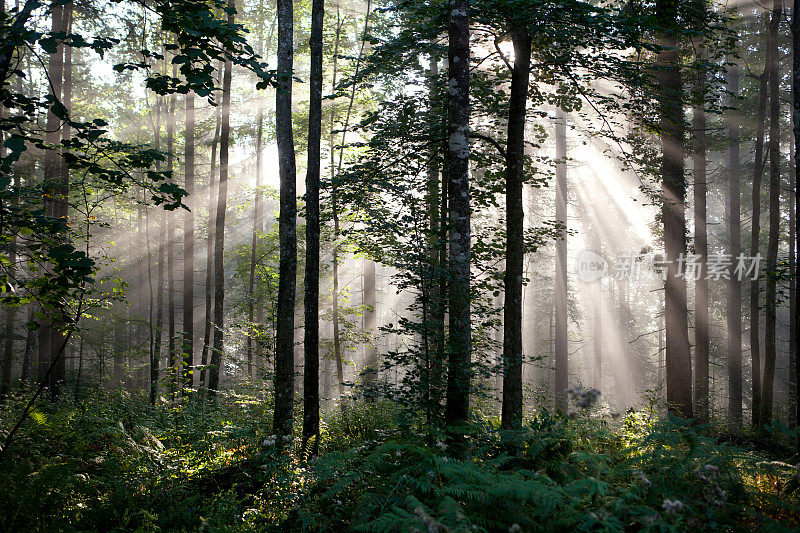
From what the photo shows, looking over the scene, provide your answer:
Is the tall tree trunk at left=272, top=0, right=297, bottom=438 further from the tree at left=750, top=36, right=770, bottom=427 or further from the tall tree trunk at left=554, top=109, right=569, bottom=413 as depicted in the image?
the tree at left=750, top=36, right=770, bottom=427

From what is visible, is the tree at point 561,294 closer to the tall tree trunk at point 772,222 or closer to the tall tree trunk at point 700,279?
the tall tree trunk at point 700,279

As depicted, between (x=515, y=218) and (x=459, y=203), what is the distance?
2361 millimetres

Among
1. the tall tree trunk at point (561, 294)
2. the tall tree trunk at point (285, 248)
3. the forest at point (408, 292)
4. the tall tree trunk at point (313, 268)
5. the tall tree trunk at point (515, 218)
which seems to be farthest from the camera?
the tall tree trunk at point (561, 294)

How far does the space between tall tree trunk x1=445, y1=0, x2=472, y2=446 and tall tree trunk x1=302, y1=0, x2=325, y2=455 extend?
270 centimetres

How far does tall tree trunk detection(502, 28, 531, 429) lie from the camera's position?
8133mm

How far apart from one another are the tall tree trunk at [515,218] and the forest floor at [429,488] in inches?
93.1

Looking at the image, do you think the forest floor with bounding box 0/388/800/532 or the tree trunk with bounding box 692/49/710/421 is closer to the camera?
the forest floor with bounding box 0/388/800/532

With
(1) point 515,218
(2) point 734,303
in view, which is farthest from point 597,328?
(1) point 515,218

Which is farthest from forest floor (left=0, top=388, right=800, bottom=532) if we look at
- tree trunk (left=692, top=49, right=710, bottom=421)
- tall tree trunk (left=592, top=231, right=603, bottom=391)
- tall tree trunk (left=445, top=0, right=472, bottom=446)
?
tall tree trunk (left=592, top=231, right=603, bottom=391)

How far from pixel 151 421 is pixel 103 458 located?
8.19 feet

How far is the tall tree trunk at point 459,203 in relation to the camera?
617 cm

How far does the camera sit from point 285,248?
8.12 meters

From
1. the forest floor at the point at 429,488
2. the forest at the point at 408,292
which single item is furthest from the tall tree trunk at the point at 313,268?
the forest floor at the point at 429,488

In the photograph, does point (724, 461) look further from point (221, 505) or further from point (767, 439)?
point (767, 439)
